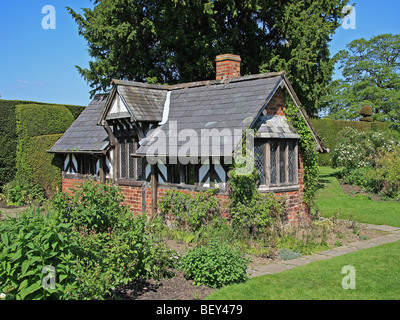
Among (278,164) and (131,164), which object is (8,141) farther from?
(278,164)

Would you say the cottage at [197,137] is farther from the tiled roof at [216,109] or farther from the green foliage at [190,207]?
the green foliage at [190,207]

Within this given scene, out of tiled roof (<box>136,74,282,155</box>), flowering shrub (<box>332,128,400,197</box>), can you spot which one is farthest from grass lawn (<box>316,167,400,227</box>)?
tiled roof (<box>136,74,282,155</box>)

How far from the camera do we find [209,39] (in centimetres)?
1719

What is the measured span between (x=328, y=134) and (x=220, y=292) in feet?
90.9

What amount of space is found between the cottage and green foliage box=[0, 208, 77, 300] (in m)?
5.36

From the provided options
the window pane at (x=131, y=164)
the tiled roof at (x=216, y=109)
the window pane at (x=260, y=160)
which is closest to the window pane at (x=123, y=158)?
the window pane at (x=131, y=164)

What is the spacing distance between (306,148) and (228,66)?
385 cm

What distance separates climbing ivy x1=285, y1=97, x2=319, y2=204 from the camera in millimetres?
11531

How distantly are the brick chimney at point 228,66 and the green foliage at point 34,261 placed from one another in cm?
925

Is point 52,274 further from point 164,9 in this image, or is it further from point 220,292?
point 164,9

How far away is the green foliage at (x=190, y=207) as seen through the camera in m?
10.5

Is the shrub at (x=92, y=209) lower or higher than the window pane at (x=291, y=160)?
lower

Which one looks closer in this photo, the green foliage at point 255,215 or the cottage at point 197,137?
the green foliage at point 255,215

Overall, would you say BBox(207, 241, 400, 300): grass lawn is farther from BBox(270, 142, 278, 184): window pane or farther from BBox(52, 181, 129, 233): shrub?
BBox(270, 142, 278, 184): window pane
